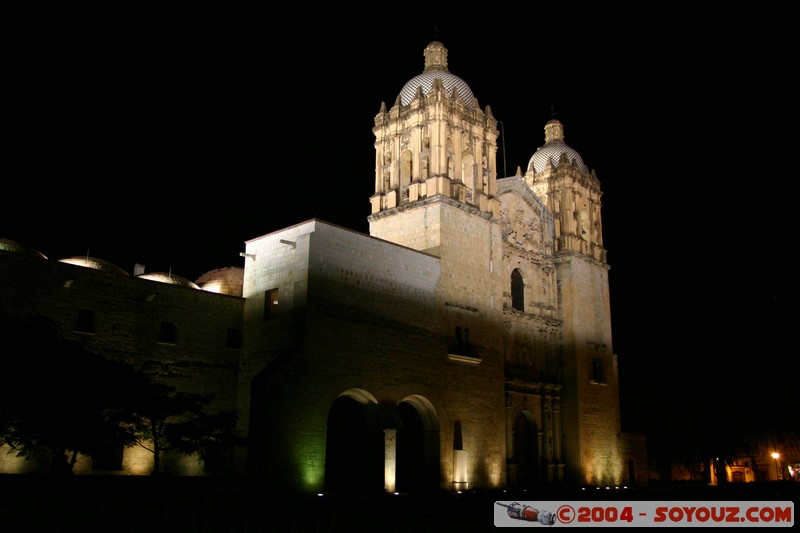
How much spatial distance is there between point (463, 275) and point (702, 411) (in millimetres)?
24366

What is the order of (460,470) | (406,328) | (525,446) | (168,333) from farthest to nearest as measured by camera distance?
(525,446) < (460,470) < (406,328) < (168,333)

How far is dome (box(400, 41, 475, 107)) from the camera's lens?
3812 centimetres

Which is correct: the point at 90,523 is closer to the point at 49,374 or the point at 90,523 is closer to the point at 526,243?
the point at 49,374

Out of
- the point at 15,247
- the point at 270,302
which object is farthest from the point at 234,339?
the point at 15,247

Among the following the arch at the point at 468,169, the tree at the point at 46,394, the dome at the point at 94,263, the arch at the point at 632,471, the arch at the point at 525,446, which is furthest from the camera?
the arch at the point at 632,471

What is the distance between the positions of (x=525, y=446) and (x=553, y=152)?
18.1 meters

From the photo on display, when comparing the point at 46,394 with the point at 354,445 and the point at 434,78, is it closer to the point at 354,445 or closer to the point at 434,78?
the point at 354,445

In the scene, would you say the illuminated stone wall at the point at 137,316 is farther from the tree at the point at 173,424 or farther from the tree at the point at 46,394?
the tree at the point at 46,394

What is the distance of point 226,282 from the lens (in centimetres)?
A: 3466

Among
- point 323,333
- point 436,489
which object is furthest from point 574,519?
point 436,489

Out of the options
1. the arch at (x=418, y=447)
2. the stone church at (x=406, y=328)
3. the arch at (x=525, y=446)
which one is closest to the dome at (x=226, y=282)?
the stone church at (x=406, y=328)

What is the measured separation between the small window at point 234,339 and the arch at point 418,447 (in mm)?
6912

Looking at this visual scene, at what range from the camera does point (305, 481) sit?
25.6 m

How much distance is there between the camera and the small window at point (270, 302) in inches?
1147
